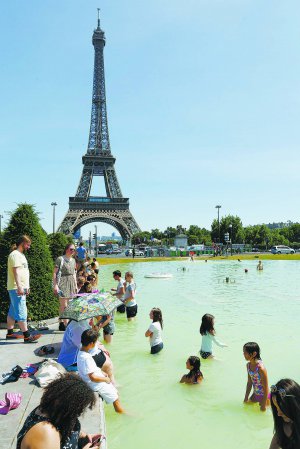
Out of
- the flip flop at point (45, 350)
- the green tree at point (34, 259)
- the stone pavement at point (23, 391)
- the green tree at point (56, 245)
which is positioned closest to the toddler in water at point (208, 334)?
the stone pavement at point (23, 391)

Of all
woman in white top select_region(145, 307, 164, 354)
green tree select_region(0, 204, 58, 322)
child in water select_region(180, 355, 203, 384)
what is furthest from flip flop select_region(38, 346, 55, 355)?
green tree select_region(0, 204, 58, 322)

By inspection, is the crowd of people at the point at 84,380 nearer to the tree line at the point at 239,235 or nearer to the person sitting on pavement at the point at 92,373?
the person sitting on pavement at the point at 92,373

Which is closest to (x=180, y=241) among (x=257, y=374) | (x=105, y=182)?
(x=105, y=182)

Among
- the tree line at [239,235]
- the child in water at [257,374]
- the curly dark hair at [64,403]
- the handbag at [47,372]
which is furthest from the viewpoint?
the tree line at [239,235]

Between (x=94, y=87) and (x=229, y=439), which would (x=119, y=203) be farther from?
(x=229, y=439)

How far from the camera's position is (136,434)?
5.41m

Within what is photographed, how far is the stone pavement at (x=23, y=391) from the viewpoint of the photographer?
4.43 m

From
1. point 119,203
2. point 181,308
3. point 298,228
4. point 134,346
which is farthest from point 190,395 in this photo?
point 298,228

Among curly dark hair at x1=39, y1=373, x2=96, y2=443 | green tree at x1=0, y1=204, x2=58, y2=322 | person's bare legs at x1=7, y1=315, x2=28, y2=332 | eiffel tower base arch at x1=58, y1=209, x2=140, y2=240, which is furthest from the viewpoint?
eiffel tower base arch at x1=58, y1=209, x2=140, y2=240

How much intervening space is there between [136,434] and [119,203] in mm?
78868

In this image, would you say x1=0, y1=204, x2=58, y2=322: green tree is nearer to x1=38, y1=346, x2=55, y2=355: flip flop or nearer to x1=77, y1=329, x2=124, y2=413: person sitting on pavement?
x1=38, y1=346, x2=55, y2=355: flip flop

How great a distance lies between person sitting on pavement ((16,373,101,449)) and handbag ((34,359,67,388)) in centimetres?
297

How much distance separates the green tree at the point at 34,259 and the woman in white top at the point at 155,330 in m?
3.33

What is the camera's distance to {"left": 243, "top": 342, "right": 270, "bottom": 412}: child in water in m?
5.98
